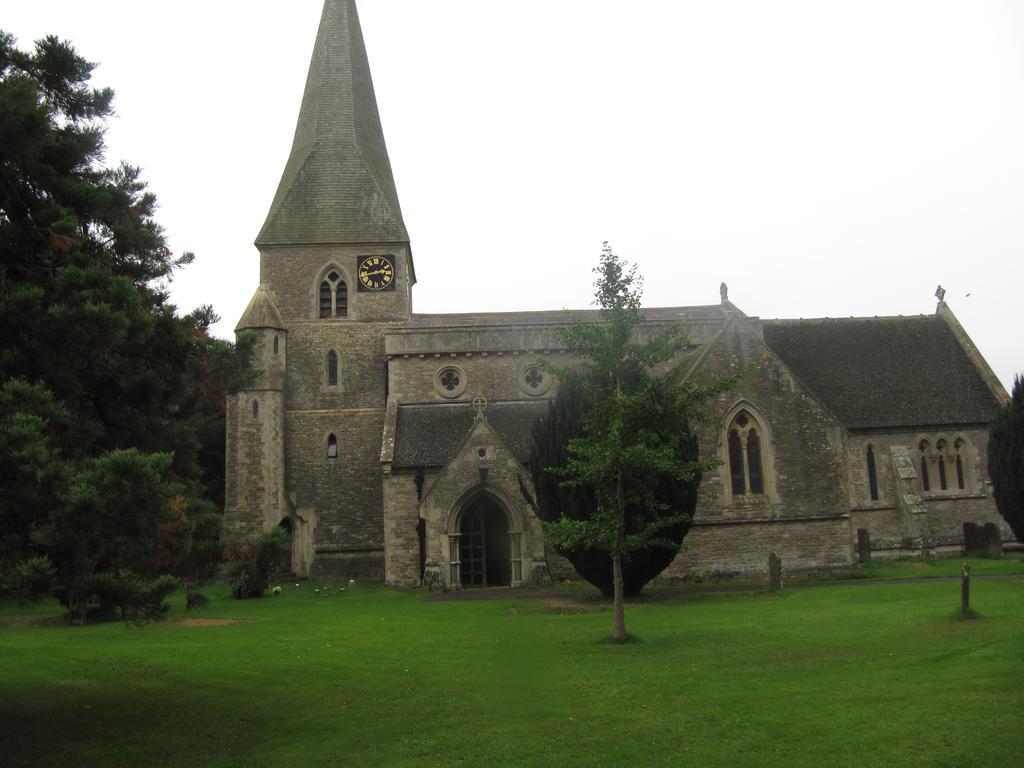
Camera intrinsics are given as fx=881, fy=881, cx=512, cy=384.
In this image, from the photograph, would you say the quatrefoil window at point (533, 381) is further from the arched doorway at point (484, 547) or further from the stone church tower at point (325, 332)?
the arched doorway at point (484, 547)

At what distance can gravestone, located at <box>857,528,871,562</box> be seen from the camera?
29922 millimetres

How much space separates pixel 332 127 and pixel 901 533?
88.6ft

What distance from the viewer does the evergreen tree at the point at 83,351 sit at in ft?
23.8

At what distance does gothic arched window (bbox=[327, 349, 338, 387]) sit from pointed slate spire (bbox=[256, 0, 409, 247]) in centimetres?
443

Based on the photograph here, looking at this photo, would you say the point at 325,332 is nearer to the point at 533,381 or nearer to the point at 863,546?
the point at 533,381

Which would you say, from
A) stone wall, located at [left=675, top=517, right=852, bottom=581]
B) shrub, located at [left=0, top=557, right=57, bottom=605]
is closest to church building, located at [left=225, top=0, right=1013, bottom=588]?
stone wall, located at [left=675, top=517, right=852, bottom=581]

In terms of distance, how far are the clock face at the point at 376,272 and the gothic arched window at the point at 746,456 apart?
1557 centimetres

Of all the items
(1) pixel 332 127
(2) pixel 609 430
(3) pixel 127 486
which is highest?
(1) pixel 332 127

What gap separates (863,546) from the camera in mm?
30094

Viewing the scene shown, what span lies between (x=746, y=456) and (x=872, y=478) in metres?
9.34

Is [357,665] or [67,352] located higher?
[67,352]

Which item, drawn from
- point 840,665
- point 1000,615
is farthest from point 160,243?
point 1000,615

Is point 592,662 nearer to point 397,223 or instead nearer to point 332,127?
point 397,223

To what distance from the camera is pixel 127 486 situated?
724 cm
